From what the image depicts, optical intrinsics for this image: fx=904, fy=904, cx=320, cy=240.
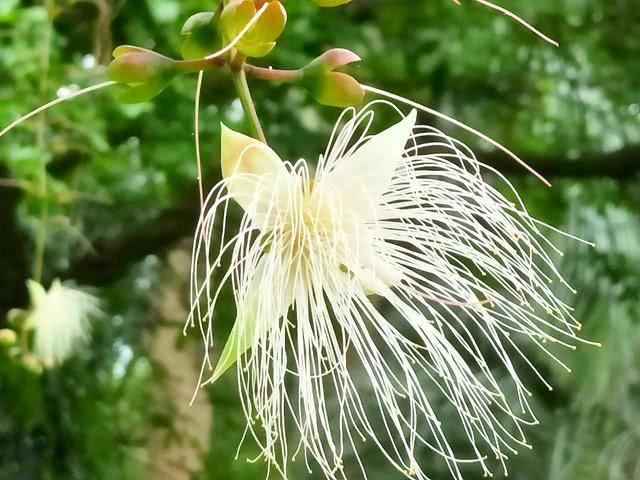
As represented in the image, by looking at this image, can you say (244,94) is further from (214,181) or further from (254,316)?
(214,181)

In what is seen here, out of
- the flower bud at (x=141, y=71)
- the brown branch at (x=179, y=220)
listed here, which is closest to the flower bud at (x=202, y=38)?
the flower bud at (x=141, y=71)

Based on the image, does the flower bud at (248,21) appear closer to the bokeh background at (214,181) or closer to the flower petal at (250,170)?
the flower petal at (250,170)

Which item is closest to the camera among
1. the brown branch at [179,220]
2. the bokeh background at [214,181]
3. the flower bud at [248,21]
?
the flower bud at [248,21]

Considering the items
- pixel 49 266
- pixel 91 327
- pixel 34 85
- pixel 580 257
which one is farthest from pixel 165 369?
pixel 580 257

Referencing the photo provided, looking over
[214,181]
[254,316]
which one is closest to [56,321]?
[214,181]

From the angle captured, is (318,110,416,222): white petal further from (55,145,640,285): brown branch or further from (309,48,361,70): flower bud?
(55,145,640,285): brown branch

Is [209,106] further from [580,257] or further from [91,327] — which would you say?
[580,257]
